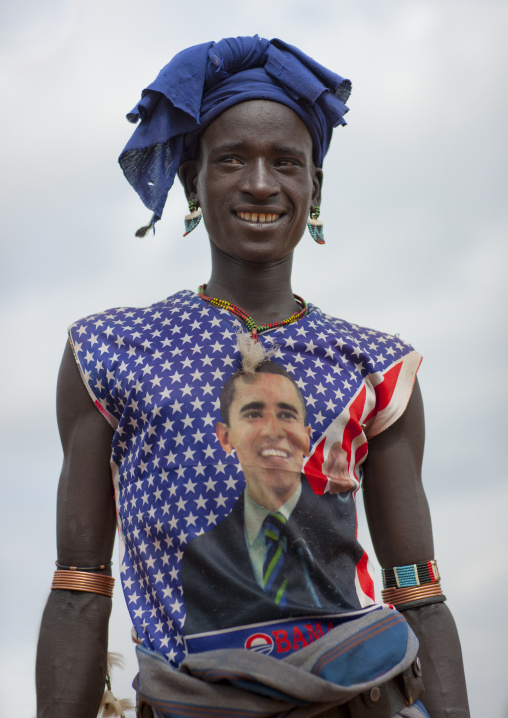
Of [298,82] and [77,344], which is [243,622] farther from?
[298,82]

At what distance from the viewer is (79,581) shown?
323cm

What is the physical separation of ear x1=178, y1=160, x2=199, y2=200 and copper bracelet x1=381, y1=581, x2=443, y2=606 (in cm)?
173

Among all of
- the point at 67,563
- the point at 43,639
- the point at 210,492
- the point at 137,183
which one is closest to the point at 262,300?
the point at 137,183

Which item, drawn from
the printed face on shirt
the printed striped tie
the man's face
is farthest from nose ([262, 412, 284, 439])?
the man's face

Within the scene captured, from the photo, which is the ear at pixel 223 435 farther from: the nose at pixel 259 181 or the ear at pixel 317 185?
the ear at pixel 317 185

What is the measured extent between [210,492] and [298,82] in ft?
5.34

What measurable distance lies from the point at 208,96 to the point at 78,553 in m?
1.78

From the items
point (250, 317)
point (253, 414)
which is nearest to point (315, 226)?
point (250, 317)

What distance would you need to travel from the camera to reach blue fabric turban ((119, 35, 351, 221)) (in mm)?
3561

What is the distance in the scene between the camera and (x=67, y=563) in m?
3.27

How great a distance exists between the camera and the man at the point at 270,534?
291 centimetres

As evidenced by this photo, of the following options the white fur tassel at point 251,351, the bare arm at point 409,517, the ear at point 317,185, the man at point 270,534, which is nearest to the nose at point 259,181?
the ear at point 317,185

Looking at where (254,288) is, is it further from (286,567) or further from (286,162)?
(286,567)

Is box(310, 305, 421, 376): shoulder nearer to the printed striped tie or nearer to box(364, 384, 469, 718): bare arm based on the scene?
box(364, 384, 469, 718): bare arm
